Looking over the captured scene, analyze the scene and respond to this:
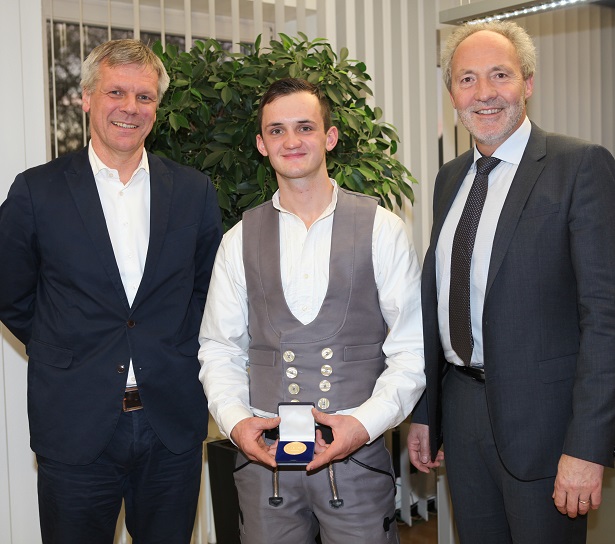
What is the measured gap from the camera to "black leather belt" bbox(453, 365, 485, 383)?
Answer: 7.23 ft

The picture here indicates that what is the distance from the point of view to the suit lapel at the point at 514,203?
211 centimetres

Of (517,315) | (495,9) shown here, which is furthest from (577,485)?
(495,9)

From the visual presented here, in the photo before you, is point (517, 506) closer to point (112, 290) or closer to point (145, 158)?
point (112, 290)

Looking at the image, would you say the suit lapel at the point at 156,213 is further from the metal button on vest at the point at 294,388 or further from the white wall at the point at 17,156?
the white wall at the point at 17,156

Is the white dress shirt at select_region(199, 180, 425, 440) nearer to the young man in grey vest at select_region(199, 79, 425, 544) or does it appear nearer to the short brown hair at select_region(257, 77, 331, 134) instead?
the young man in grey vest at select_region(199, 79, 425, 544)

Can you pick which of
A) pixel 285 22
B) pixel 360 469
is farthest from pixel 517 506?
pixel 285 22

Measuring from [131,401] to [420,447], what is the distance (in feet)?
2.89

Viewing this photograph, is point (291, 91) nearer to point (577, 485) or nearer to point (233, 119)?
point (233, 119)

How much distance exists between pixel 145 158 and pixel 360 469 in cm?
119

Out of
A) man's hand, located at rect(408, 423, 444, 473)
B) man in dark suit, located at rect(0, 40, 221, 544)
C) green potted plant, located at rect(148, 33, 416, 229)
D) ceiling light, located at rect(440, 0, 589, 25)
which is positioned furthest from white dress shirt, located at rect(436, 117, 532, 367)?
ceiling light, located at rect(440, 0, 589, 25)

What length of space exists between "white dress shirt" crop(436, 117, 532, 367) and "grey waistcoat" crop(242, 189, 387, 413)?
202 mm

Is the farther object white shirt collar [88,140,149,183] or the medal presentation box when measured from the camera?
white shirt collar [88,140,149,183]

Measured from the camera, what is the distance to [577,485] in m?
1.98

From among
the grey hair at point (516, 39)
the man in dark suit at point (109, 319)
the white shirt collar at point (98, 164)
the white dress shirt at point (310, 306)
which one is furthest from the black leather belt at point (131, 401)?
the grey hair at point (516, 39)
